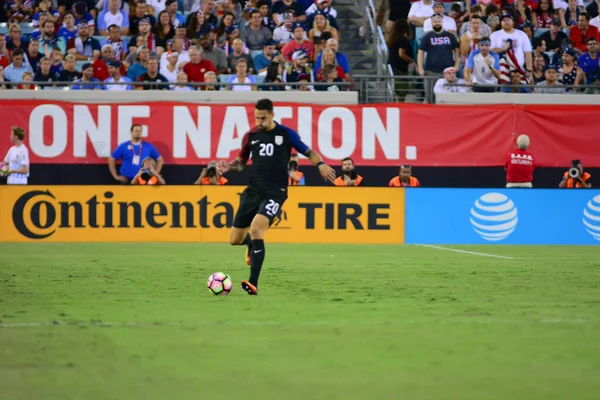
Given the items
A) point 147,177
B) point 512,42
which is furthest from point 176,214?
point 512,42

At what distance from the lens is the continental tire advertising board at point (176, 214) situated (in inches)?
813

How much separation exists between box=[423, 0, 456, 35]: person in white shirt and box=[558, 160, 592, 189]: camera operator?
4.26m

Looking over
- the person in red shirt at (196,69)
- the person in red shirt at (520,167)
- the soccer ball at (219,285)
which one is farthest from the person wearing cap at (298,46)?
the soccer ball at (219,285)

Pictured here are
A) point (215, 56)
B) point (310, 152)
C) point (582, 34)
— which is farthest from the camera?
point (582, 34)

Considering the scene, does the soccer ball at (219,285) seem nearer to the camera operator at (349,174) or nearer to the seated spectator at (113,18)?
the camera operator at (349,174)

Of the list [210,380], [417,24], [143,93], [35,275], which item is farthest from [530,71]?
[210,380]

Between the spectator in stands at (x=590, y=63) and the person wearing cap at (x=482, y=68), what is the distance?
7.85ft

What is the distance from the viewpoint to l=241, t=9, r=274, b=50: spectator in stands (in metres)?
23.3

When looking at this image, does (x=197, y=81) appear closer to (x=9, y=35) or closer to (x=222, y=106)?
(x=222, y=106)

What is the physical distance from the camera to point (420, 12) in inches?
949

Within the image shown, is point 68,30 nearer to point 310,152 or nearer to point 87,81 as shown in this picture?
point 87,81

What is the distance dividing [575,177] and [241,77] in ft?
25.7

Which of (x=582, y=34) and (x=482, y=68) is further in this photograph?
(x=582, y=34)

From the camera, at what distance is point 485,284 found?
1211 cm
